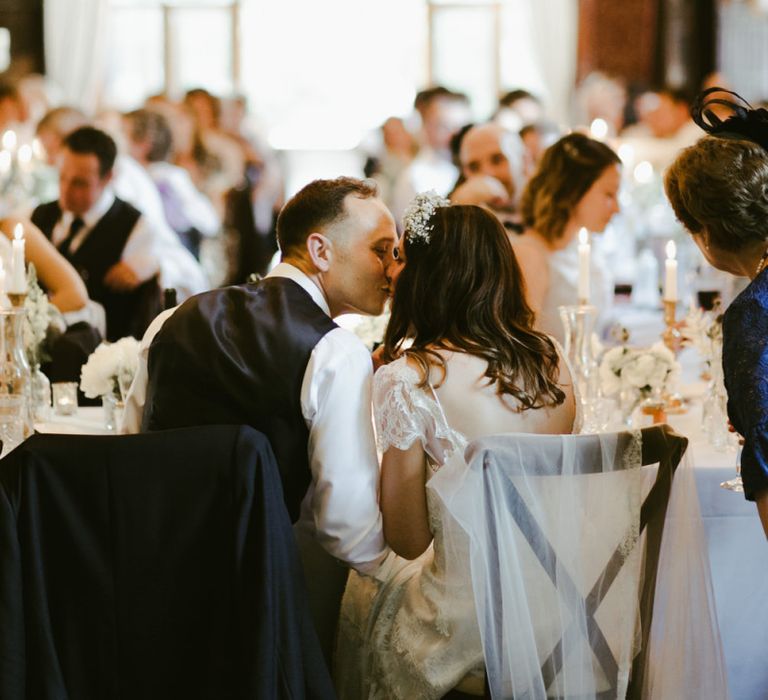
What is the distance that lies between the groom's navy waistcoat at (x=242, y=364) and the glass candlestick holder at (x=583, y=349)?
908 mm

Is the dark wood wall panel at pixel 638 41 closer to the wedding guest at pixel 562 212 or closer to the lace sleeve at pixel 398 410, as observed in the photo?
the wedding guest at pixel 562 212

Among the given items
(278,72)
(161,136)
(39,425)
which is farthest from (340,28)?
(39,425)

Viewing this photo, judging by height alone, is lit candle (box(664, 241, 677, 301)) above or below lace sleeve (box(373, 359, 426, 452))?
above

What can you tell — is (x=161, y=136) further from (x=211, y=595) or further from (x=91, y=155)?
(x=211, y=595)

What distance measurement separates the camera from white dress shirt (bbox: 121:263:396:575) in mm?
2006

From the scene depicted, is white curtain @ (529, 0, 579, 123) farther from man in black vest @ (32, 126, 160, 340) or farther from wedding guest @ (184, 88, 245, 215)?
man in black vest @ (32, 126, 160, 340)

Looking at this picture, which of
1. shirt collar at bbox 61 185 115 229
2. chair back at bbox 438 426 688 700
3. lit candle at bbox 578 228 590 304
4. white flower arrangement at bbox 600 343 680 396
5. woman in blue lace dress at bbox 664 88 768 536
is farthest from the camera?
shirt collar at bbox 61 185 115 229

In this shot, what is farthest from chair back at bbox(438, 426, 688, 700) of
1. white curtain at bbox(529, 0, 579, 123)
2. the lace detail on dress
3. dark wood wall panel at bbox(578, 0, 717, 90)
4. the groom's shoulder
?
dark wood wall panel at bbox(578, 0, 717, 90)

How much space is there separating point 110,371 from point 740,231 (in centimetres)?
155

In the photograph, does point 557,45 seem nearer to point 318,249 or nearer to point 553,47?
point 553,47

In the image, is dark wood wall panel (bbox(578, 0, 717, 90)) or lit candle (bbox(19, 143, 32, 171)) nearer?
lit candle (bbox(19, 143, 32, 171))

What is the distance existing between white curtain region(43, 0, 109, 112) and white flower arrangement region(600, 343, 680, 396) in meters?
8.76

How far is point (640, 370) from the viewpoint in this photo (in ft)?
8.80

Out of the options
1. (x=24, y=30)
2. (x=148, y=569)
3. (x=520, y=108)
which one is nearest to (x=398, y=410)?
(x=148, y=569)
